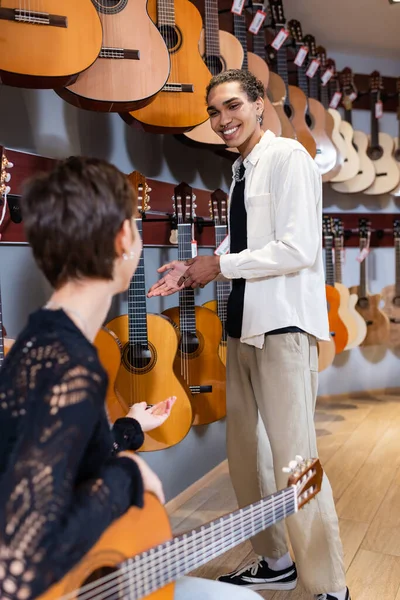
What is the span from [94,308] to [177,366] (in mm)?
1398

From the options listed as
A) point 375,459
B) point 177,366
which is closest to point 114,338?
point 177,366

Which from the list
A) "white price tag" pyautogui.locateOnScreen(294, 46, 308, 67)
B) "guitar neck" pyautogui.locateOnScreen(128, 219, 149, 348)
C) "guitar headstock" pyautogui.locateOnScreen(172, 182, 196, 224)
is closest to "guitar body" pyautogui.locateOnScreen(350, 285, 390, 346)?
"white price tag" pyautogui.locateOnScreen(294, 46, 308, 67)

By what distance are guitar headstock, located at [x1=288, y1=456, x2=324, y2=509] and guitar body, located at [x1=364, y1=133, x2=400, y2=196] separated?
362 centimetres

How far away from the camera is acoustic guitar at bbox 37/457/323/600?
805 millimetres

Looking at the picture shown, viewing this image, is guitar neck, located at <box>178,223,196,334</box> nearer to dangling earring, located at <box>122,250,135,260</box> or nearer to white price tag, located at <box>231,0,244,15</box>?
white price tag, located at <box>231,0,244,15</box>

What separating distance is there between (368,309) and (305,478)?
11.0 feet

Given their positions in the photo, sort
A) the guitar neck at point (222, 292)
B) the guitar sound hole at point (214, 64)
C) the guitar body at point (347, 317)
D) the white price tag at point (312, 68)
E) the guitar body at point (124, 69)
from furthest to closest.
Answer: the guitar body at point (347, 317), the white price tag at point (312, 68), the guitar neck at point (222, 292), the guitar sound hole at point (214, 64), the guitar body at point (124, 69)

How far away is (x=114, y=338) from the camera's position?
1920mm

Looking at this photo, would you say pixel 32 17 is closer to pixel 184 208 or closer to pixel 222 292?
pixel 184 208

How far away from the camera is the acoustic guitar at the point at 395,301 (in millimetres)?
4438

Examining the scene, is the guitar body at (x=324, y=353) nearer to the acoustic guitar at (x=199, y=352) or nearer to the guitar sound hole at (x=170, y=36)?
the acoustic guitar at (x=199, y=352)

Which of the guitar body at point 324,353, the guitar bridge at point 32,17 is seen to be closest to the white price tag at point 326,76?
the guitar body at point 324,353

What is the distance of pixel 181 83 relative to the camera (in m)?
2.17

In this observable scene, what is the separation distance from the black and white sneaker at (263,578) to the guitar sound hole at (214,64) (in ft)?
6.58
